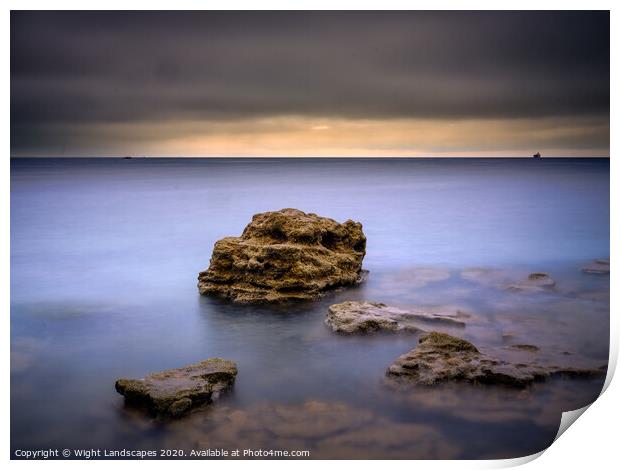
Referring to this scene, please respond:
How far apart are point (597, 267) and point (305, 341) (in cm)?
414

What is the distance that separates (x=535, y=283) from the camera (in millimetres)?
8305

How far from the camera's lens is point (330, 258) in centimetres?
841

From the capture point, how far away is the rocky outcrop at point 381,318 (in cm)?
655

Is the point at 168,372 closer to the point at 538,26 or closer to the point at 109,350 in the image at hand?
the point at 109,350

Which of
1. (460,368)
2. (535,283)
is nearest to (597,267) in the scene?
(535,283)

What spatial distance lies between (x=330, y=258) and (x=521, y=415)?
13.1 feet

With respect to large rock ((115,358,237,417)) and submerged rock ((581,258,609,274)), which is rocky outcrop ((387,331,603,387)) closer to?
large rock ((115,358,237,417))

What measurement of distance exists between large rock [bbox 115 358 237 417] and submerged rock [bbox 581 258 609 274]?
176 inches

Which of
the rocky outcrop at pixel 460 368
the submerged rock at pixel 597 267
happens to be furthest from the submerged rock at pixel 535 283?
the rocky outcrop at pixel 460 368

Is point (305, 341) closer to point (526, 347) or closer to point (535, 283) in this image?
point (526, 347)

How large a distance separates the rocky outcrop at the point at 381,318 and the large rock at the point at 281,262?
0.89 metres

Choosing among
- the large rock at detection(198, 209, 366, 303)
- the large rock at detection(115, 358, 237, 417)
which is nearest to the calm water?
the large rock at detection(115, 358, 237, 417)

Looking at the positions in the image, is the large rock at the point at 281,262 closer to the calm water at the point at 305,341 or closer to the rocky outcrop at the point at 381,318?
the calm water at the point at 305,341
